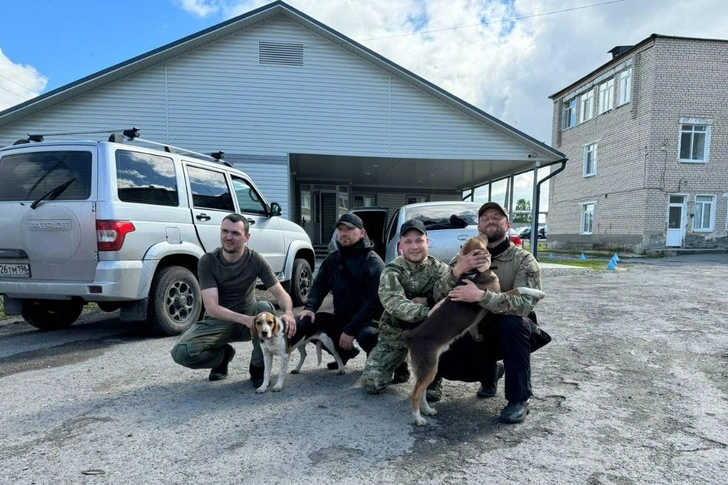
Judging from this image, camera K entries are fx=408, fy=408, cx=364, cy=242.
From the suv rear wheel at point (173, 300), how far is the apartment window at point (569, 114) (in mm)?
29280

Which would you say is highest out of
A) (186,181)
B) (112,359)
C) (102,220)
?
(186,181)

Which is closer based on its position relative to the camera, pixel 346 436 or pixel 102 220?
pixel 346 436

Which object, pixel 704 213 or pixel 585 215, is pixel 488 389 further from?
pixel 585 215

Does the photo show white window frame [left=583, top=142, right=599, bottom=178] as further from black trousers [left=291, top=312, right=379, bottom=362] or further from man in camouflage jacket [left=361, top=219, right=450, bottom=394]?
black trousers [left=291, top=312, right=379, bottom=362]

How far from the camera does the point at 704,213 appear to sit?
2120 cm

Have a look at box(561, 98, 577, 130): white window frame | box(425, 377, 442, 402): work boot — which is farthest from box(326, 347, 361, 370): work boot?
box(561, 98, 577, 130): white window frame

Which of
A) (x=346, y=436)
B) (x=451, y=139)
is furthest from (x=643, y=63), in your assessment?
(x=346, y=436)

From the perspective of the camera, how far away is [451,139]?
12.9 m

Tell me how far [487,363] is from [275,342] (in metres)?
1.67

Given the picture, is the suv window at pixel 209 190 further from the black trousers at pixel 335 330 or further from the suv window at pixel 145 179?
the black trousers at pixel 335 330

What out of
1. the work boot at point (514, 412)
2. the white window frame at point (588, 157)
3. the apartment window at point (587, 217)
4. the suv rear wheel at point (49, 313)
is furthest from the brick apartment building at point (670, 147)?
the suv rear wheel at point (49, 313)

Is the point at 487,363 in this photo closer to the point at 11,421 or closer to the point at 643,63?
the point at 11,421

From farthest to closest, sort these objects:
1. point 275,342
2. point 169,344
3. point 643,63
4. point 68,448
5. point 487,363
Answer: point 643,63 → point 169,344 → point 275,342 → point 487,363 → point 68,448

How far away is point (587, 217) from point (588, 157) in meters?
3.79
